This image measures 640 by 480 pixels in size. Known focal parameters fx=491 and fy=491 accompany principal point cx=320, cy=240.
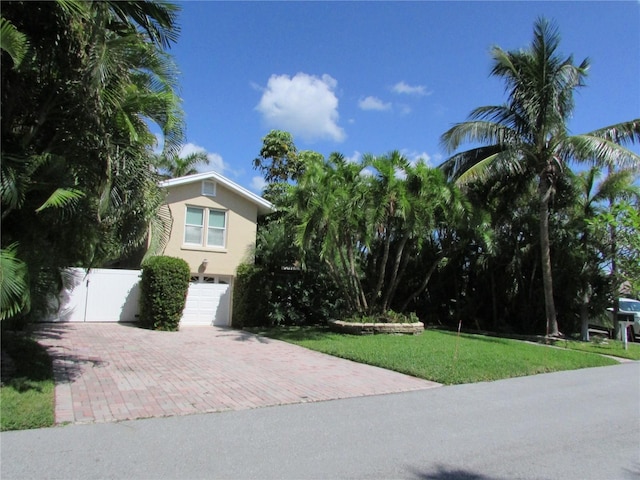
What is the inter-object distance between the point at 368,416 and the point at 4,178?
578 cm

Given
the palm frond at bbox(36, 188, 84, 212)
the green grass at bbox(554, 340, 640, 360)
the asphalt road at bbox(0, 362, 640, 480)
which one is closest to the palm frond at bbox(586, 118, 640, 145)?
the green grass at bbox(554, 340, 640, 360)

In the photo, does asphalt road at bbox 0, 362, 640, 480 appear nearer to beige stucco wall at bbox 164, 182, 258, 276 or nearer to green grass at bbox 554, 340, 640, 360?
green grass at bbox 554, 340, 640, 360

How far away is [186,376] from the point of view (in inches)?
352

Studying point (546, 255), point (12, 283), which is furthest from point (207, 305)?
point (12, 283)

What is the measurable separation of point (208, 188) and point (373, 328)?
910 cm

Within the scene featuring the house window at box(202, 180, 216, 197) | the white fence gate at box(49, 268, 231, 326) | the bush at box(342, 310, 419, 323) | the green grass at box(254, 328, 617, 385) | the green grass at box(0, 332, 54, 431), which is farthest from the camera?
the house window at box(202, 180, 216, 197)

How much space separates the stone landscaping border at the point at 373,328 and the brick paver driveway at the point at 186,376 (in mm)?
2628

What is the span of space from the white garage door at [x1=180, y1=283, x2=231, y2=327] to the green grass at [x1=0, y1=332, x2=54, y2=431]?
27.6 feet

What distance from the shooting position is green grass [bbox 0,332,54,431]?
5704 mm

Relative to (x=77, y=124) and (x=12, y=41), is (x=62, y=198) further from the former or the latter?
(x=12, y=41)

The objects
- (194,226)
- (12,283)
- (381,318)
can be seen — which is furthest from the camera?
(194,226)

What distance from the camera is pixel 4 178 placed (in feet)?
21.0

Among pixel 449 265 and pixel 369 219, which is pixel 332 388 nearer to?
pixel 369 219

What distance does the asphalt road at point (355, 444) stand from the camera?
4.64 meters
